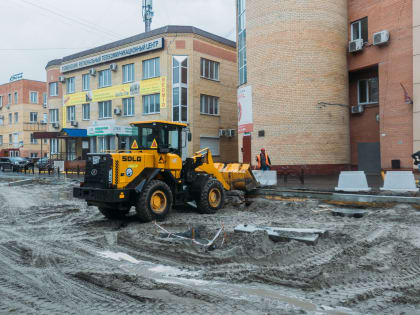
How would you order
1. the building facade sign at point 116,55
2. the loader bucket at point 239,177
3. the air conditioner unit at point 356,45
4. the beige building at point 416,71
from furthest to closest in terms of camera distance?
the building facade sign at point 116,55, the air conditioner unit at point 356,45, the beige building at point 416,71, the loader bucket at point 239,177

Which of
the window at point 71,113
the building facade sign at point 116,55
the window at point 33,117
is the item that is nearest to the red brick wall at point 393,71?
the building facade sign at point 116,55

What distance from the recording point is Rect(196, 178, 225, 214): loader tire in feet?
37.3

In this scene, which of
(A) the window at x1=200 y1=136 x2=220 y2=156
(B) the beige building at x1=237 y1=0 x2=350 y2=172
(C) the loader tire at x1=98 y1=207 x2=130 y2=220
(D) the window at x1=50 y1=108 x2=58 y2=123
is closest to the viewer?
(C) the loader tire at x1=98 y1=207 x2=130 y2=220

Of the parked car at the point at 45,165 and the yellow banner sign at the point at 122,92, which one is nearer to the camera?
Result: the yellow banner sign at the point at 122,92

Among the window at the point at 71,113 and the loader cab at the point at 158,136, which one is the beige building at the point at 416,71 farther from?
the window at the point at 71,113

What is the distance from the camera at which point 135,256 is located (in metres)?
6.95

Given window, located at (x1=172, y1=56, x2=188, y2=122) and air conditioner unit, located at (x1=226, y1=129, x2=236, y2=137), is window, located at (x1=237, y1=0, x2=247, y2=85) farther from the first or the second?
air conditioner unit, located at (x1=226, y1=129, x2=236, y2=137)

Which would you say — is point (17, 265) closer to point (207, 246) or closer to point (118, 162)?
point (207, 246)

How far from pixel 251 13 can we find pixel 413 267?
21290 mm

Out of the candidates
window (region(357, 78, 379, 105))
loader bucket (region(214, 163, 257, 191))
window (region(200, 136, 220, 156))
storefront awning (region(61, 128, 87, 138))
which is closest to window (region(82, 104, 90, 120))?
storefront awning (region(61, 128, 87, 138))

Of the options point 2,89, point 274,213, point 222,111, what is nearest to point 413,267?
point 274,213

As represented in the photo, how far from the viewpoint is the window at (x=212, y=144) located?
110 ft

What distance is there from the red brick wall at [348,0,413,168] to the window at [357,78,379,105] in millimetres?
1836

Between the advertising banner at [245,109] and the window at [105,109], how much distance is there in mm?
16397
